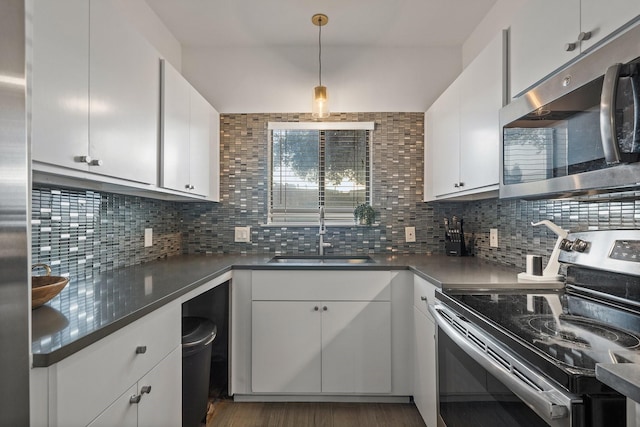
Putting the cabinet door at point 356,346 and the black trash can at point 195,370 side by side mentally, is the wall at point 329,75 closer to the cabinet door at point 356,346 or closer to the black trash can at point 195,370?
the cabinet door at point 356,346

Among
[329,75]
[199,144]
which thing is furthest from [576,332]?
[329,75]

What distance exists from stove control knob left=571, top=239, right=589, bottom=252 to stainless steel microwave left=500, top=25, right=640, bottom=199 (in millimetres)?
285

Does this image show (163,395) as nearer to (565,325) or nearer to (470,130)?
(565,325)

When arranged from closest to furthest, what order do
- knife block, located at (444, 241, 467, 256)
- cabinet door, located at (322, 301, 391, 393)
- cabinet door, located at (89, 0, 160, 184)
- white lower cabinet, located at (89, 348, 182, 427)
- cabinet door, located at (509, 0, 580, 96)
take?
white lower cabinet, located at (89, 348, 182, 427), cabinet door, located at (509, 0, 580, 96), cabinet door, located at (89, 0, 160, 184), cabinet door, located at (322, 301, 391, 393), knife block, located at (444, 241, 467, 256)

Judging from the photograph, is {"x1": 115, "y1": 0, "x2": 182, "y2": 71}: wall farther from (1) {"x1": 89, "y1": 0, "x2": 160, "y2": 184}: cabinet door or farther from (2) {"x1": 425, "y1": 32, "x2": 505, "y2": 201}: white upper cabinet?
(2) {"x1": 425, "y1": 32, "x2": 505, "y2": 201}: white upper cabinet

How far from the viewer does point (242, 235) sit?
273 centimetres

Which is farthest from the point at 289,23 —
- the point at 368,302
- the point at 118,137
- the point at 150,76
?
the point at 368,302

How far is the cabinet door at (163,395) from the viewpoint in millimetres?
1183

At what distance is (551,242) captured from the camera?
65.7 inches

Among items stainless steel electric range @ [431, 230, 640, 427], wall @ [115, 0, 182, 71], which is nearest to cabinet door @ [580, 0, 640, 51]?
stainless steel electric range @ [431, 230, 640, 427]

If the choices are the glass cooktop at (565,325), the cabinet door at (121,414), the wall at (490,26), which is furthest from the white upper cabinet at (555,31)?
the cabinet door at (121,414)

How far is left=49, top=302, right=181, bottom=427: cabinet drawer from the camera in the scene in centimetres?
81

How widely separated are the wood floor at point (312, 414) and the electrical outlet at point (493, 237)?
1.10 m

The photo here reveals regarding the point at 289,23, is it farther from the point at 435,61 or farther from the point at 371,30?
the point at 435,61
